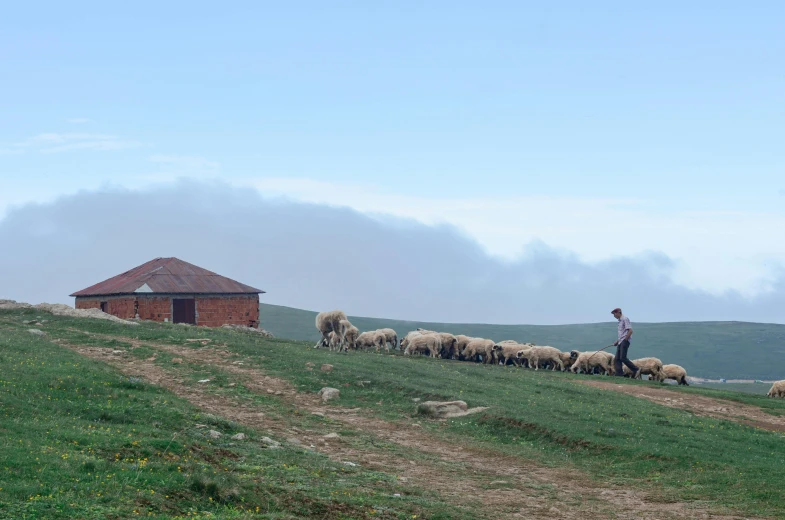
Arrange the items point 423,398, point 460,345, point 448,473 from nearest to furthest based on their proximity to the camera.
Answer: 1. point 448,473
2. point 423,398
3. point 460,345

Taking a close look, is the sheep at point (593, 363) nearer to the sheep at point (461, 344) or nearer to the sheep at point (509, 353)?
the sheep at point (509, 353)

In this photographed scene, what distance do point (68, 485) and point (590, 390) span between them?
2243 cm

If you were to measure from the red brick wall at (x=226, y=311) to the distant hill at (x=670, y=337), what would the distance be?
5384 cm

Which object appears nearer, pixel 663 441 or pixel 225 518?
pixel 225 518

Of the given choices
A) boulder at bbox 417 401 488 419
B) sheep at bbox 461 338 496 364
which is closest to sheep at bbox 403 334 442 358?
sheep at bbox 461 338 496 364

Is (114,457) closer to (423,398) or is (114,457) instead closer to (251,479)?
(251,479)

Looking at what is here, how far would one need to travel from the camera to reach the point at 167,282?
180 ft

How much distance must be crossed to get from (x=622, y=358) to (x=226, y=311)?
99.1 ft

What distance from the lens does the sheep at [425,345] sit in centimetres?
4259

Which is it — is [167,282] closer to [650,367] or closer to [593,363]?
[593,363]

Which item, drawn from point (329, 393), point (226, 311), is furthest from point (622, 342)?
point (226, 311)

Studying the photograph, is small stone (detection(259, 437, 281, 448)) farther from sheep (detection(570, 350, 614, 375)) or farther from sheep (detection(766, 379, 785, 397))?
sheep (detection(766, 379, 785, 397))

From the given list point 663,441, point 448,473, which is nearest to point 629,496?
point 448,473

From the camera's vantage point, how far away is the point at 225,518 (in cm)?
1103
